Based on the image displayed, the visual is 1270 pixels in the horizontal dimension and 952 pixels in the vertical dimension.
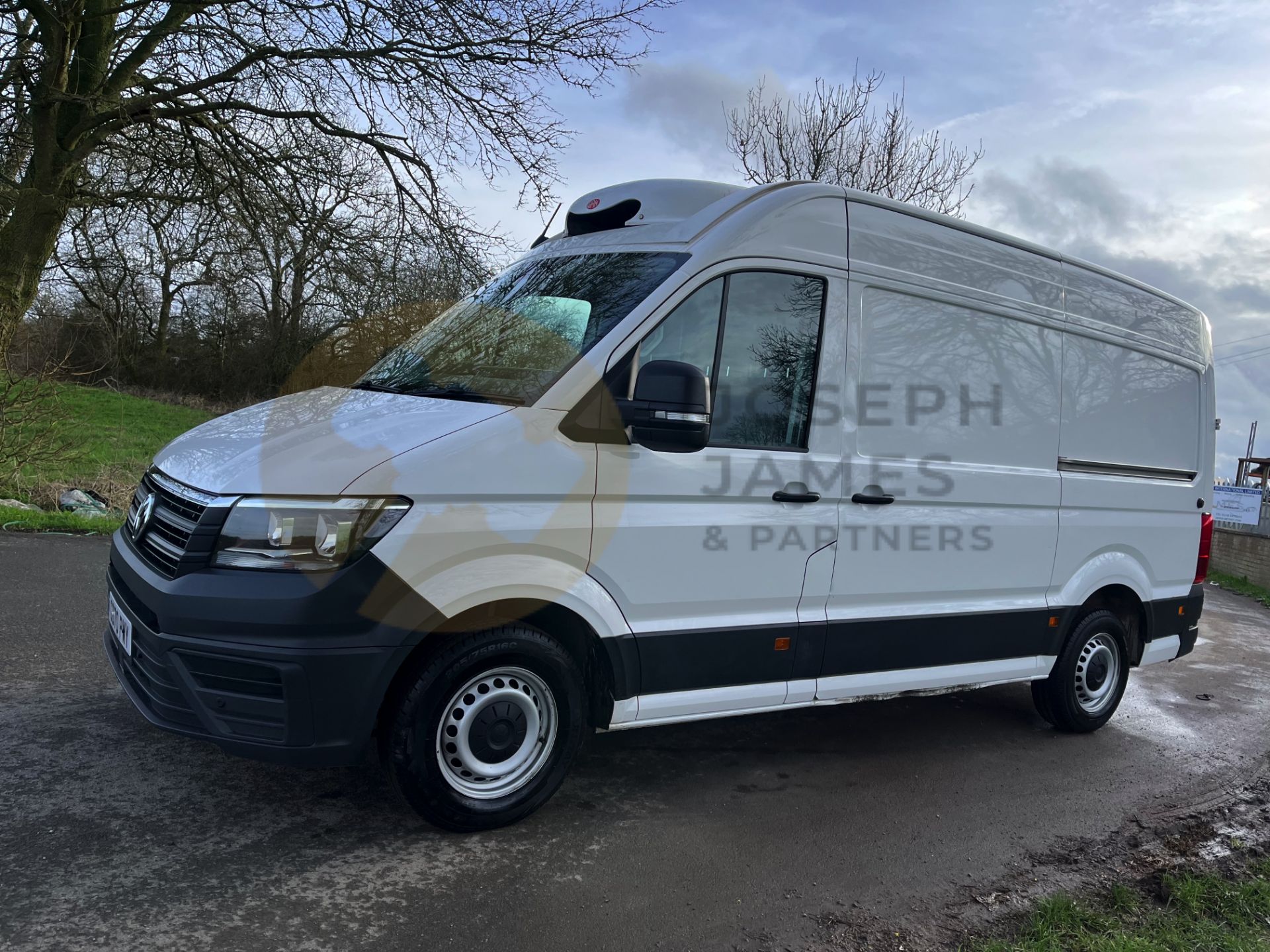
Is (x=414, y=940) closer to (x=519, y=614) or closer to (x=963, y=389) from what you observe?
(x=519, y=614)

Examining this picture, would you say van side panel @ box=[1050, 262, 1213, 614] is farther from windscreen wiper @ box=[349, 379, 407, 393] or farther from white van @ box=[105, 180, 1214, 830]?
windscreen wiper @ box=[349, 379, 407, 393]

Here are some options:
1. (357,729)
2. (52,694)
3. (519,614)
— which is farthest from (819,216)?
(52,694)

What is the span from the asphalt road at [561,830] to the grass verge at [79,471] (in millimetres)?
2980

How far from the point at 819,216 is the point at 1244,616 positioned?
13.3 meters

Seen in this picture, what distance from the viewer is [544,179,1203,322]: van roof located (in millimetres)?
3986

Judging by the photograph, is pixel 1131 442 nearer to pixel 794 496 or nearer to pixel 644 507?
pixel 794 496

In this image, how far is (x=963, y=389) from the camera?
472 cm

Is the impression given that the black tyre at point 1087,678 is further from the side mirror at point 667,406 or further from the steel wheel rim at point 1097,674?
the side mirror at point 667,406

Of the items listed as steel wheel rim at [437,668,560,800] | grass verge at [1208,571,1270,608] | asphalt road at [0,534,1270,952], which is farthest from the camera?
grass verge at [1208,571,1270,608]

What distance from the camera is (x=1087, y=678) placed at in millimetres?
5629

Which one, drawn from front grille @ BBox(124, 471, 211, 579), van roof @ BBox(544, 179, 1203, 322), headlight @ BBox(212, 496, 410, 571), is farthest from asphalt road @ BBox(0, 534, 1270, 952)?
van roof @ BBox(544, 179, 1203, 322)

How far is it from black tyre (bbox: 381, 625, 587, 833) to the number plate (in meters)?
1.05

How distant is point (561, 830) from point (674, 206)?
2.68m

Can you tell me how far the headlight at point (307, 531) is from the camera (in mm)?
3066
